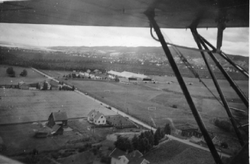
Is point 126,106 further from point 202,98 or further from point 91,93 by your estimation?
point 202,98

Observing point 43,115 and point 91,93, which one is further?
point 91,93

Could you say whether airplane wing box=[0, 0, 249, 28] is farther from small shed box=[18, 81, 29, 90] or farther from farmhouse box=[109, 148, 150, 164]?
farmhouse box=[109, 148, 150, 164]

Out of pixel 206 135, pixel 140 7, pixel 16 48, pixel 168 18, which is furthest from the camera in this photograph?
pixel 16 48

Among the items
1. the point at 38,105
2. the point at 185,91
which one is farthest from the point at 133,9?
the point at 38,105

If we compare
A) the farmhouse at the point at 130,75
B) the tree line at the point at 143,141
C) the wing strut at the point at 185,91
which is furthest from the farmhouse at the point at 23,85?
the wing strut at the point at 185,91

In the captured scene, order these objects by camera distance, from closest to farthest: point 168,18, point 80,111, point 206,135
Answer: point 206,135, point 168,18, point 80,111

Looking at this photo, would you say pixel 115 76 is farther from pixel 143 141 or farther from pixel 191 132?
pixel 191 132

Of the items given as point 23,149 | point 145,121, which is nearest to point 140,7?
point 145,121
